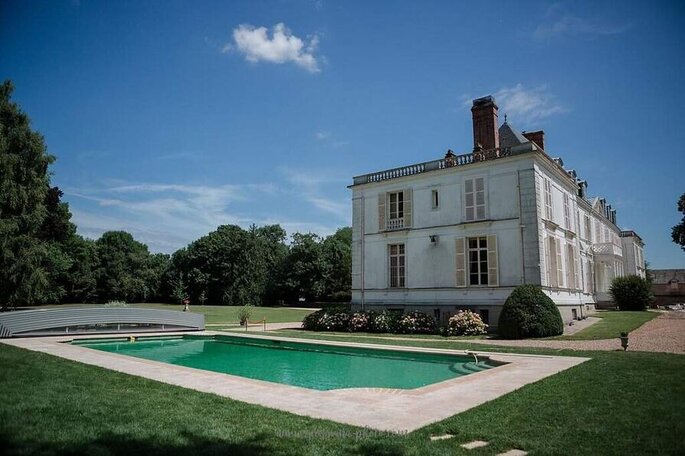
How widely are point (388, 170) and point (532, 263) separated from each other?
348 inches

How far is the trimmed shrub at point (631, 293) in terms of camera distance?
93.6ft

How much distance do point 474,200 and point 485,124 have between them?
15.1 ft

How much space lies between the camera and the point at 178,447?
4.06 meters

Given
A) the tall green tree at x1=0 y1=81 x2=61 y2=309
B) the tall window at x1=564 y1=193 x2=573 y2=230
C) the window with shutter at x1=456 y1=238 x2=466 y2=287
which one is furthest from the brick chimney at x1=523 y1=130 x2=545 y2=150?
the tall green tree at x1=0 y1=81 x2=61 y2=309

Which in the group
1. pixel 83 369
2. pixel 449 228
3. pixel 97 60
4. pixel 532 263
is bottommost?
pixel 83 369

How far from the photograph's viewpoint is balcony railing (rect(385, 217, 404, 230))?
23.3 m

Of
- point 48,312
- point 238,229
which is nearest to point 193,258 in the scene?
point 238,229

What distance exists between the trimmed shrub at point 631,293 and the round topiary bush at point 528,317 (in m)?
15.6

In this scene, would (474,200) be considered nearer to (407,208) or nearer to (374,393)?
(407,208)

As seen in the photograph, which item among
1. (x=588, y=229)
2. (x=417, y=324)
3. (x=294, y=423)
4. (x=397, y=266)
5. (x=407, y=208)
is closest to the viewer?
(x=294, y=423)

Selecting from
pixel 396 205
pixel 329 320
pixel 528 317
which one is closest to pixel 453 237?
pixel 396 205

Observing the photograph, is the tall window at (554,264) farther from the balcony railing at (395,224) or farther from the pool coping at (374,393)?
the pool coping at (374,393)

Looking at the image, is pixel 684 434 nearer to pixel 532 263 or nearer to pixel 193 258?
pixel 532 263

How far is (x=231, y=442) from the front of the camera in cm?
425
